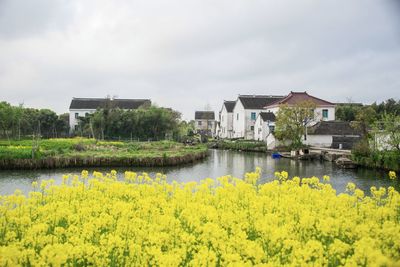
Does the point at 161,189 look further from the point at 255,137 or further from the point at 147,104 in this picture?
the point at 147,104

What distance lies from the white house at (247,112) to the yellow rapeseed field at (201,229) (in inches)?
1986

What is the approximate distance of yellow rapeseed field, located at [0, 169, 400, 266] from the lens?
5.75 m

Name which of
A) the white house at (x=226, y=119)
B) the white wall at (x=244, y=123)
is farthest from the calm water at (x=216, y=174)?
the white house at (x=226, y=119)

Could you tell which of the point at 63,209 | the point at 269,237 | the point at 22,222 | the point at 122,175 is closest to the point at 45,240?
the point at 22,222

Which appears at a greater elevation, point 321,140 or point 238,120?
point 238,120

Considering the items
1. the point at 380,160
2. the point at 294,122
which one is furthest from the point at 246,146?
the point at 380,160

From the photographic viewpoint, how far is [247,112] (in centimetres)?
6234

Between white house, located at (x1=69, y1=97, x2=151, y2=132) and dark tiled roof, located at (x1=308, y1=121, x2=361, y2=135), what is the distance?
103 feet

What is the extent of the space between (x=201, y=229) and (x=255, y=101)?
5833 cm

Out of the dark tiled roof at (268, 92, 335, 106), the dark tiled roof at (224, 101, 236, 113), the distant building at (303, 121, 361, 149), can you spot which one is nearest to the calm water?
the distant building at (303, 121, 361, 149)

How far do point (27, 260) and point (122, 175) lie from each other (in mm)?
18962

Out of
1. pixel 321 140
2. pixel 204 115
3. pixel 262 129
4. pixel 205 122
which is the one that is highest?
pixel 204 115

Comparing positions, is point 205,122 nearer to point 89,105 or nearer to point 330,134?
point 89,105

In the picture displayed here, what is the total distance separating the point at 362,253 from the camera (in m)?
5.48
